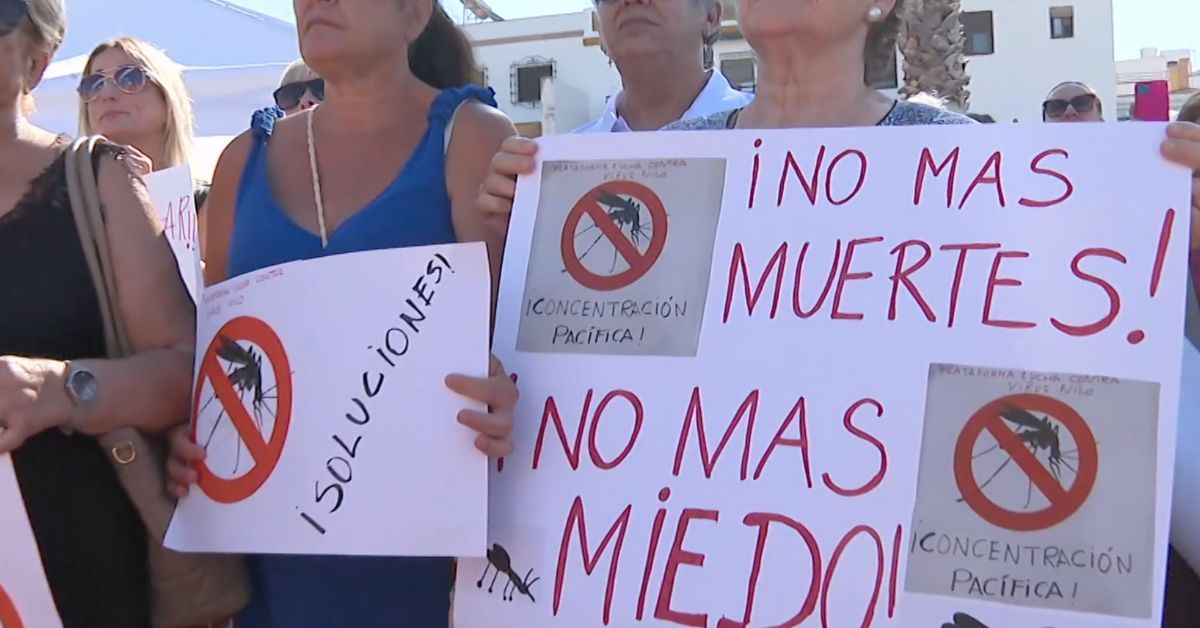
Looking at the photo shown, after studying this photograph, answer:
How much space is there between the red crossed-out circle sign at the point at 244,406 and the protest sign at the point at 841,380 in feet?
1.06

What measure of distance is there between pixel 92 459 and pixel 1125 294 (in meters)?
1.43

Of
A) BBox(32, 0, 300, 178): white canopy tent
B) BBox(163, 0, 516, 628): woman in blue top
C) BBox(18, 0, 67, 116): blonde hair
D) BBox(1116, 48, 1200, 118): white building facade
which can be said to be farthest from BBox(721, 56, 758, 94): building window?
BBox(18, 0, 67, 116): blonde hair

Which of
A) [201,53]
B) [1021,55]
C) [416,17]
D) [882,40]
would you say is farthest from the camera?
[1021,55]

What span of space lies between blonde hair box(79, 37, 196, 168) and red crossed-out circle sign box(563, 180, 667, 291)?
2124mm

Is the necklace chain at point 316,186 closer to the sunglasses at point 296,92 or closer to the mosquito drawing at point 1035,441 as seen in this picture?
the mosquito drawing at point 1035,441

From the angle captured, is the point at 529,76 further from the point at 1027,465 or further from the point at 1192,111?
the point at 1027,465

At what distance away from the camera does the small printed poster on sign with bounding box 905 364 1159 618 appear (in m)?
1.31

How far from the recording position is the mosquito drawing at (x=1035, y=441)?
1.34 meters

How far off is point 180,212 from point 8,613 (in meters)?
1.22

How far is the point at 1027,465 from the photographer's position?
1349 millimetres

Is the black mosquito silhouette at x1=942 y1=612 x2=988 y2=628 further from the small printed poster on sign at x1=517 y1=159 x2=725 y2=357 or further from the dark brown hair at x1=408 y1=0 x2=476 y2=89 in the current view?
the dark brown hair at x1=408 y1=0 x2=476 y2=89

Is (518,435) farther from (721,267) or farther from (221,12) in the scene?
(221,12)

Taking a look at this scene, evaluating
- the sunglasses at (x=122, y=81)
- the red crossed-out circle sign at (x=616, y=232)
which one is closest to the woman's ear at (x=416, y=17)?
the red crossed-out circle sign at (x=616, y=232)

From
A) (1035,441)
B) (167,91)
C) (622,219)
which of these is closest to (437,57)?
(622,219)
